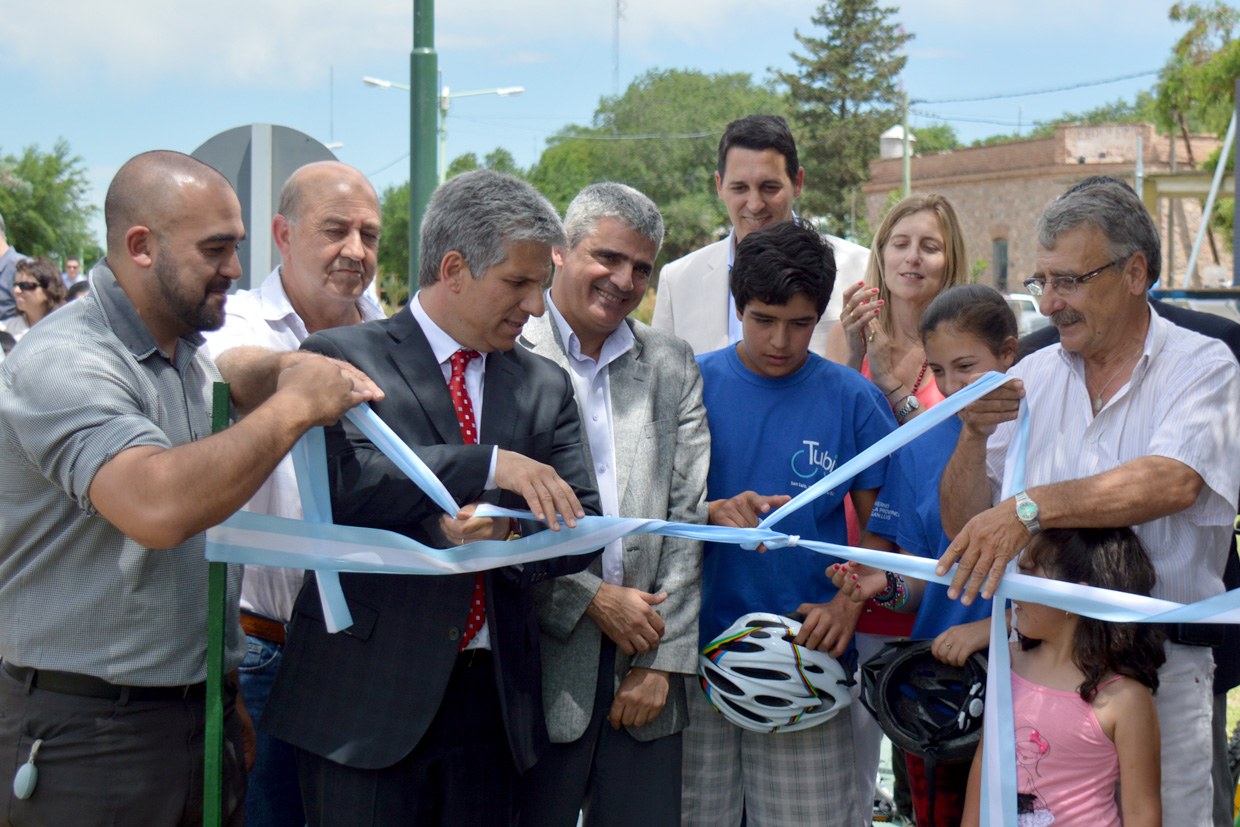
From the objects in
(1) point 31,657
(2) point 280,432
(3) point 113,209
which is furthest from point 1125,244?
(1) point 31,657

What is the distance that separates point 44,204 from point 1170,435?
5513 centimetres

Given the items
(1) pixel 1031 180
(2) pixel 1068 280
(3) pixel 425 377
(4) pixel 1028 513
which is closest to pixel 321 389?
(3) pixel 425 377

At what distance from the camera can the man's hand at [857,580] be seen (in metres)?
3.35

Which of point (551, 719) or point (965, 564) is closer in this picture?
point (965, 564)

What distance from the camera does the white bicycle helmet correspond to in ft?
10.6

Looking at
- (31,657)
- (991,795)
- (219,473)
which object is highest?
(219,473)

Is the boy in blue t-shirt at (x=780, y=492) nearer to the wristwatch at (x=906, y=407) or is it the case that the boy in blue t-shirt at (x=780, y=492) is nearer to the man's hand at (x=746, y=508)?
the man's hand at (x=746, y=508)

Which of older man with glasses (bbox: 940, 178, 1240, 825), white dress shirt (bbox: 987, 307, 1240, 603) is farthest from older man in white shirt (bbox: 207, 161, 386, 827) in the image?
white dress shirt (bbox: 987, 307, 1240, 603)

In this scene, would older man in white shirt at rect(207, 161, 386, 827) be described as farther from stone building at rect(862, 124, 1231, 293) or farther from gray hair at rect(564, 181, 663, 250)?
stone building at rect(862, 124, 1231, 293)

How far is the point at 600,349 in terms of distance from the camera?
3633 millimetres

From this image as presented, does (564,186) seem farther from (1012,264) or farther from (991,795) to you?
(991,795)

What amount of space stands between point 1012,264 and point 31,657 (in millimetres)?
45853

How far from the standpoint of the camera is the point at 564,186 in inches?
2547

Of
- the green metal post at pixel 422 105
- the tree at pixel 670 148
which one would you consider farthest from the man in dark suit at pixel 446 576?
the tree at pixel 670 148
